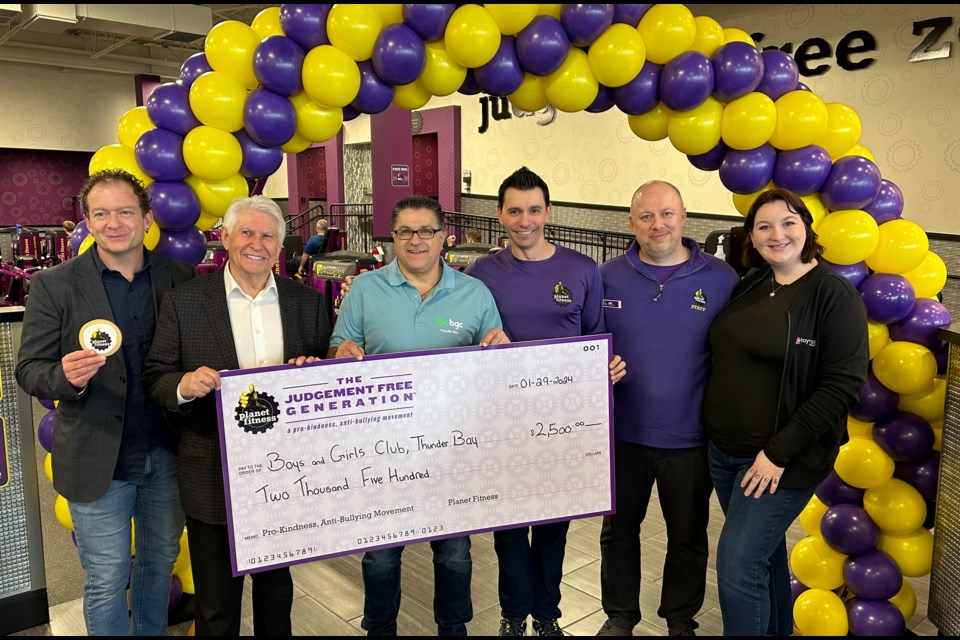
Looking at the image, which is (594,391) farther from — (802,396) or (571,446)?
(802,396)

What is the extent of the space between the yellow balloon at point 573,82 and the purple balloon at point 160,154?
59.4 inches

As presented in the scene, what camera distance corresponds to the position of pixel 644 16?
2781mm

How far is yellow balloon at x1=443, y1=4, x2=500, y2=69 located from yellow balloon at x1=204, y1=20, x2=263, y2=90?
2.53ft

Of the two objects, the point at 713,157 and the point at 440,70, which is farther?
the point at 713,157

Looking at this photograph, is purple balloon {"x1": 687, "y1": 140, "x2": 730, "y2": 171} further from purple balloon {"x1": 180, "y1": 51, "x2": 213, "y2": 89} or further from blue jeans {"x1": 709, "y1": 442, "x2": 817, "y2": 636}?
purple balloon {"x1": 180, "y1": 51, "x2": 213, "y2": 89}

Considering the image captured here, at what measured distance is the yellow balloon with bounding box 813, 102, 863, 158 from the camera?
111 inches

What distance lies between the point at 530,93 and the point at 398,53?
63 cm

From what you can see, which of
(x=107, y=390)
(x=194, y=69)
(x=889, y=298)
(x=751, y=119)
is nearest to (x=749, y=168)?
(x=751, y=119)

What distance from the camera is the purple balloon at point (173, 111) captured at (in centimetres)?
266

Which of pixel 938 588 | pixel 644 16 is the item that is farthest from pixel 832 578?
pixel 644 16

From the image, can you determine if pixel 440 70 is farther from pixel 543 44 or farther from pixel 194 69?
pixel 194 69

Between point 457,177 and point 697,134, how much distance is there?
1136 centimetres

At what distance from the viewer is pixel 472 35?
2.60 metres

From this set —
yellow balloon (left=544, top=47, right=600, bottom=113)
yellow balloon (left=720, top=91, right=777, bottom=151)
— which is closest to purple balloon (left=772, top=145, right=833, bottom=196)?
yellow balloon (left=720, top=91, right=777, bottom=151)
